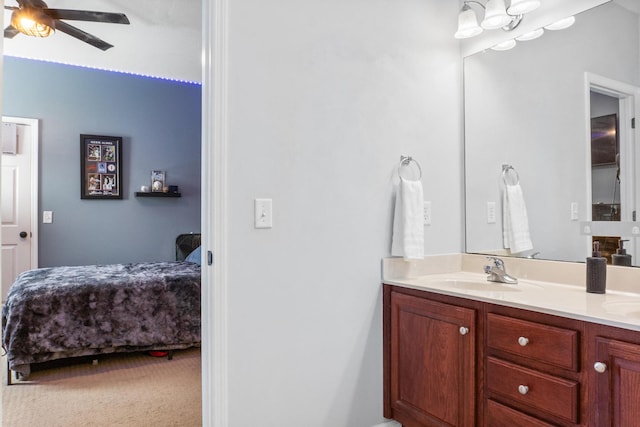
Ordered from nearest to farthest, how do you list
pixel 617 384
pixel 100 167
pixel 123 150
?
pixel 617 384 → pixel 100 167 → pixel 123 150

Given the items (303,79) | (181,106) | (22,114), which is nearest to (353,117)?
(303,79)

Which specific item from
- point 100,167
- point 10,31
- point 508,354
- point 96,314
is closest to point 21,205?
point 100,167

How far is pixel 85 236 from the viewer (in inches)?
192

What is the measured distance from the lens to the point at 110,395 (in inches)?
106

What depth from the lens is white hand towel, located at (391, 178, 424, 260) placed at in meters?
2.09

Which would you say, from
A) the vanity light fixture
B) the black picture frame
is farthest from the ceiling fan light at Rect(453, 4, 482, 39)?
the black picture frame

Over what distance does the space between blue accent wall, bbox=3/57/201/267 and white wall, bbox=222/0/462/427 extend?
3.73 meters

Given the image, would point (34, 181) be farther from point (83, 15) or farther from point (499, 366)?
point (499, 366)

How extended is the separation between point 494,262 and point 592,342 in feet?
2.65

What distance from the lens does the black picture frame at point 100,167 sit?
16.0 ft

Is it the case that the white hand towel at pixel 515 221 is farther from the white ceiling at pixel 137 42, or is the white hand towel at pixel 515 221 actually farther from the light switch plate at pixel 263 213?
the white ceiling at pixel 137 42

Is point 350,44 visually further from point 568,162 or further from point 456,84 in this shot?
point 568,162

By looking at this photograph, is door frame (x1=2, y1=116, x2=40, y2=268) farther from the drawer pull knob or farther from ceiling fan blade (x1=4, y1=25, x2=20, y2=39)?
the drawer pull knob

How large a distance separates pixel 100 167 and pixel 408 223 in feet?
13.6
